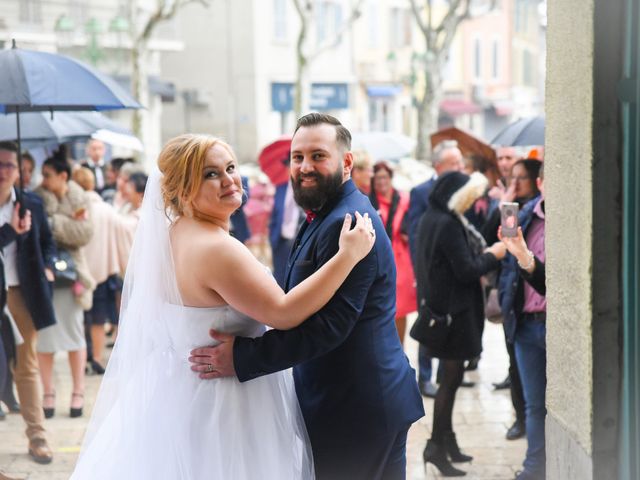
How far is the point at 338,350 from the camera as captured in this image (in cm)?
357

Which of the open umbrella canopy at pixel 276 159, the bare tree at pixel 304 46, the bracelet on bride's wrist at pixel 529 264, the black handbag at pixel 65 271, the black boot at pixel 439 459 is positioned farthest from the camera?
the bare tree at pixel 304 46

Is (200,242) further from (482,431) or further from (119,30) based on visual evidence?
(119,30)

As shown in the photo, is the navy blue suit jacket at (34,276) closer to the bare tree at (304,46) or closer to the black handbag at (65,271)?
the black handbag at (65,271)

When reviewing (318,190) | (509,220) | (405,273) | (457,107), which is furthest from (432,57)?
(318,190)

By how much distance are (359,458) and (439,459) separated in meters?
2.69

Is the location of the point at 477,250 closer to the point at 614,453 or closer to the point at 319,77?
the point at 614,453

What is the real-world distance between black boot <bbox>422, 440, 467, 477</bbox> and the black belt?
1063mm

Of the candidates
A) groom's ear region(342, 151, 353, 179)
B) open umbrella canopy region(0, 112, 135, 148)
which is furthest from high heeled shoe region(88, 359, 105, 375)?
groom's ear region(342, 151, 353, 179)

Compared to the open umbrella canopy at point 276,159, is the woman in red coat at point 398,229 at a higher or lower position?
lower

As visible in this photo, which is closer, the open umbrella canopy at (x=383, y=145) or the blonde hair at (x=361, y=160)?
the blonde hair at (x=361, y=160)

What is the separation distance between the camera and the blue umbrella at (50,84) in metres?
5.96

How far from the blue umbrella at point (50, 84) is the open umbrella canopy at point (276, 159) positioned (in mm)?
3930

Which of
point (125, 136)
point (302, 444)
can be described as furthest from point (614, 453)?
point (125, 136)

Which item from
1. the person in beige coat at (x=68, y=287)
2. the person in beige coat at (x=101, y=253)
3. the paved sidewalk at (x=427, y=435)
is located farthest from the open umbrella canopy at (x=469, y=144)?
the person in beige coat at (x=68, y=287)
